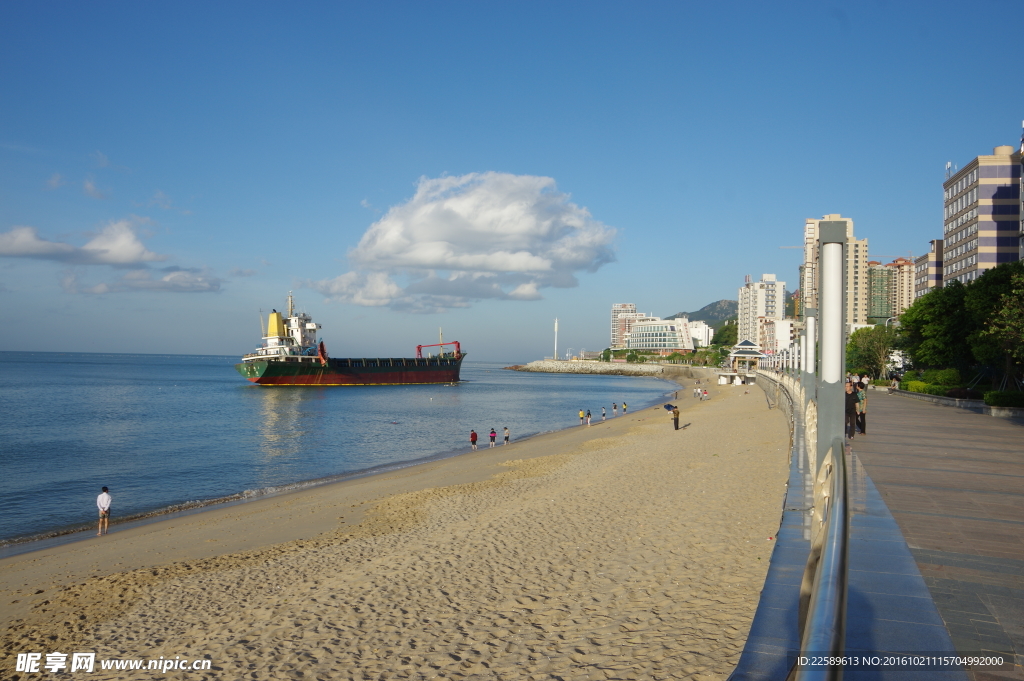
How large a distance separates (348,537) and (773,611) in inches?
377

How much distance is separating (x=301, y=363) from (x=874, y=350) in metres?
56.9

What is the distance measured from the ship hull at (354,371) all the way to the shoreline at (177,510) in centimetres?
5078

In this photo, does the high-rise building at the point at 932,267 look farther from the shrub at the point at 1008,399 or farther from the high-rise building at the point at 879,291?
the shrub at the point at 1008,399

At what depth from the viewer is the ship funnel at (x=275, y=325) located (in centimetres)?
7338

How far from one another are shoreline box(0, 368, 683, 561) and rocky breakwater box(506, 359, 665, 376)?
125 m

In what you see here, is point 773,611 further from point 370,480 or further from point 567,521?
point 370,480

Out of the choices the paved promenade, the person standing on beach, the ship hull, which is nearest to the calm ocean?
the person standing on beach

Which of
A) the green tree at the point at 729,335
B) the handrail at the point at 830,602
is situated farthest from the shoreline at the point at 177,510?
the green tree at the point at 729,335

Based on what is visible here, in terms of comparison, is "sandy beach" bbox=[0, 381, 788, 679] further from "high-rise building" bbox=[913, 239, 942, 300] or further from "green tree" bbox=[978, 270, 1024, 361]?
"high-rise building" bbox=[913, 239, 942, 300]

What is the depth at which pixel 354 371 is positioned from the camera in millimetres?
77375

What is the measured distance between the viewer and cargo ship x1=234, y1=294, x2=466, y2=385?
7031cm

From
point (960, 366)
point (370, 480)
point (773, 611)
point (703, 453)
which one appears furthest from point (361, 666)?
point (960, 366)

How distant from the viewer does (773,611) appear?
3.36 m

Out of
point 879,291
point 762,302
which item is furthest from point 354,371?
point 762,302
